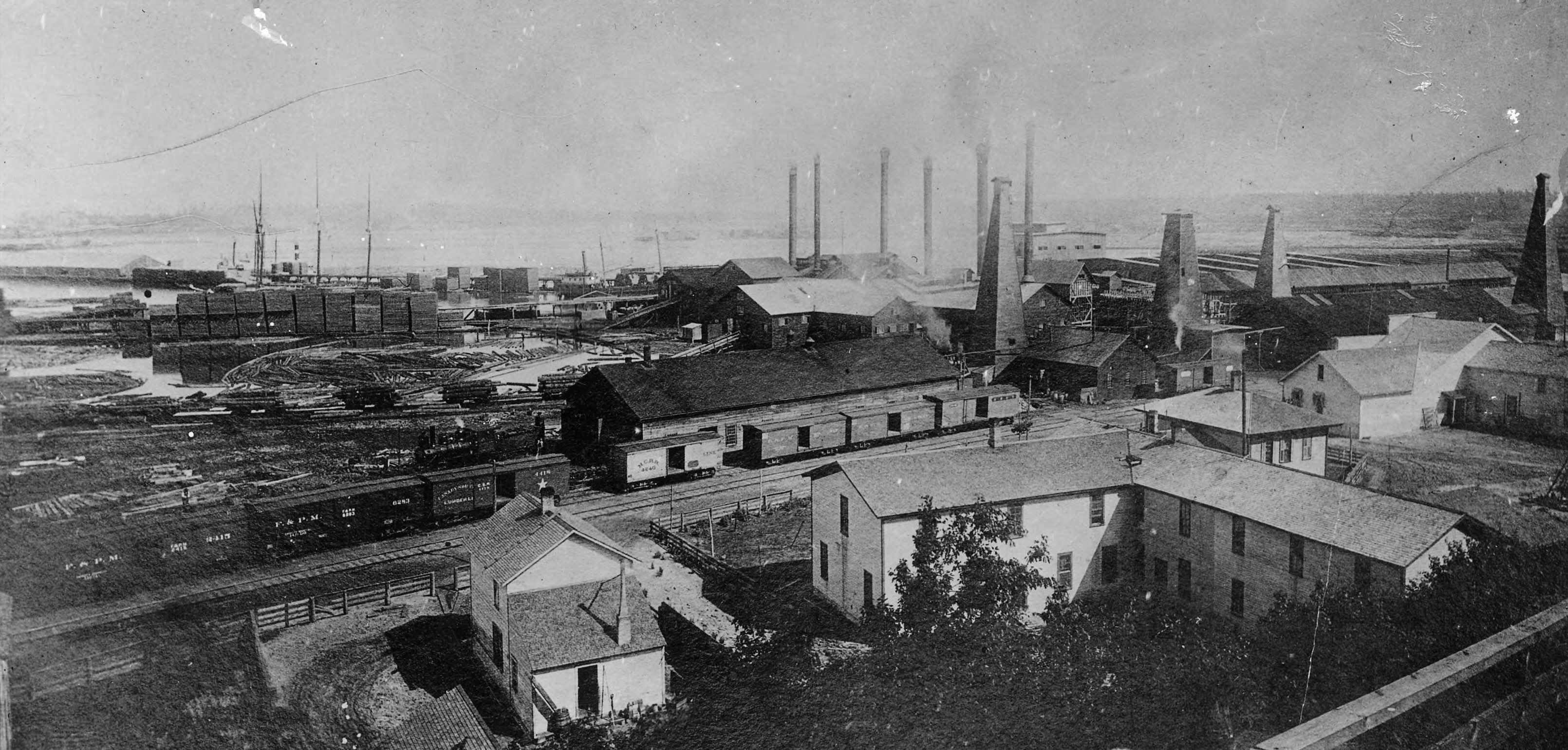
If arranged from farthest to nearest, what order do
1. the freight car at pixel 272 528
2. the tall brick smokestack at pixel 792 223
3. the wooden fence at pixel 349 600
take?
1. the tall brick smokestack at pixel 792 223
2. the wooden fence at pixel 349 600
3. the freight car at pixel 272 528

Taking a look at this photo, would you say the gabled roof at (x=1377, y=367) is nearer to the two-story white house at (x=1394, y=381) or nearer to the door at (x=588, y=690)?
the two-story white house at (x=1394, y=381)

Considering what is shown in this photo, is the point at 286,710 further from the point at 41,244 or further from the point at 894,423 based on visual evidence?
the point at 894,423

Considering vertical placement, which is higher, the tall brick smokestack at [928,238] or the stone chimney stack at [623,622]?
the tall brick smokestack at [928,238]

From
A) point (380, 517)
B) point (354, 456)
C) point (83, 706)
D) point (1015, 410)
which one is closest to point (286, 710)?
point (83, 706)

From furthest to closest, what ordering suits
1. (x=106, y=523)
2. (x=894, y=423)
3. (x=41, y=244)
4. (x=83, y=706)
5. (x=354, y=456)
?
(x=894, y=423) → (x=354, y=456) → (x=106, y=523) → (x=41, y=244) → (x=83, y=706)

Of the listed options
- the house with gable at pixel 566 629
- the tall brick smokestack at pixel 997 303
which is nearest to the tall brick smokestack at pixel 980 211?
the tall brick smokestack at pixel 997 303

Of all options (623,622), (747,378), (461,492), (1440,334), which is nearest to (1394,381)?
(1440,334)

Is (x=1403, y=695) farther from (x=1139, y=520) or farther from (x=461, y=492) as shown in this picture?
(x=461, y=492)
